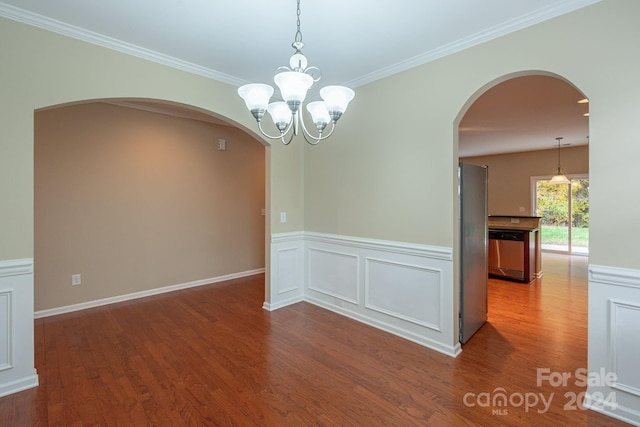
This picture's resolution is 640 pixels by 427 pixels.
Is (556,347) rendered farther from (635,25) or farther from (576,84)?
(635,25)

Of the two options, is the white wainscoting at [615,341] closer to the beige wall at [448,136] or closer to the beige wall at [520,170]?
the beige wall at [448,136]

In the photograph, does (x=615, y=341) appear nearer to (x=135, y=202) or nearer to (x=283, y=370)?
(x=283, y=370)

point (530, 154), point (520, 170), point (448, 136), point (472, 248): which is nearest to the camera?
point (448, 136)

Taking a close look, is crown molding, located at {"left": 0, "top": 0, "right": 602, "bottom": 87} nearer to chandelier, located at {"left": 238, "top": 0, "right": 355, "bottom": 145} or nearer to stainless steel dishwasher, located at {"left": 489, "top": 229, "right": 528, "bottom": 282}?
chandelier, located at {"left": 238, "top": 0, "right": 355, "bottom": 145}

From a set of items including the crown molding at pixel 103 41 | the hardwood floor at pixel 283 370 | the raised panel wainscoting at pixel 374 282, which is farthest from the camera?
the raised panel wainscoting at pixel 374 282

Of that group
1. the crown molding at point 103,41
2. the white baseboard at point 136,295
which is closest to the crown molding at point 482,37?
the crown molding at point 103,41

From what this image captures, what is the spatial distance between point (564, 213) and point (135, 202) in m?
9.81

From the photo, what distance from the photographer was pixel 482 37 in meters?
2.58

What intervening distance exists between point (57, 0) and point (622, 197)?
13.2 ft

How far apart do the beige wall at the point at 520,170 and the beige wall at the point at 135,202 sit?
7.05m

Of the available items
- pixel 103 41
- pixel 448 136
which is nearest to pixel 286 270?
pixel 448 136

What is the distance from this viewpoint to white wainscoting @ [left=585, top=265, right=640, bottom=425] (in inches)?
77.4

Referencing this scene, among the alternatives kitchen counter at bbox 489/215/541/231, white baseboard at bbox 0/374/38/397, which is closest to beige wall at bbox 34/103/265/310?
white baseboard at bbox 0/374/38/397

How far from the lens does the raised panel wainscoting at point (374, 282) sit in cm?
292
